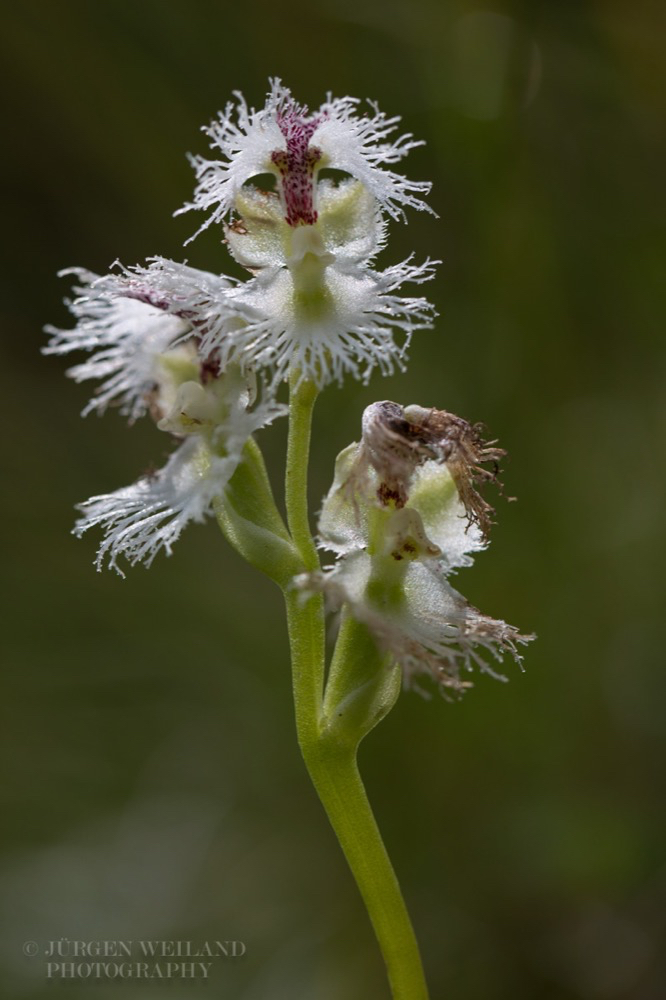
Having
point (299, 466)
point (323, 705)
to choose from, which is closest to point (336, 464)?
point (299, 466)

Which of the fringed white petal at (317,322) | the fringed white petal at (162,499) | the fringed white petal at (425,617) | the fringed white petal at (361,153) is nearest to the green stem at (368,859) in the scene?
the fringed white petal at (425,617)

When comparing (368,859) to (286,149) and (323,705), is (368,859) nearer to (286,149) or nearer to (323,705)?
(323,705)

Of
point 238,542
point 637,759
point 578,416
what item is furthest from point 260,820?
point 238,542

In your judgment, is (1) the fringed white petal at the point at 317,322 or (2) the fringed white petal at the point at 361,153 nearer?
(1) the fringed white petal at the point at 317,322

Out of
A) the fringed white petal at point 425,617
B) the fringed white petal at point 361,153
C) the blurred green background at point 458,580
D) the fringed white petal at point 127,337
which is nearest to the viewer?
the fringed white petal at point 425,617

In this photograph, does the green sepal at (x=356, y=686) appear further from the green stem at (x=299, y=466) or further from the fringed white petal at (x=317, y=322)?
the fringed white petal at (x=317, y=322)

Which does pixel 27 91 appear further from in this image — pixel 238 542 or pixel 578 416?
pixel 238 542
